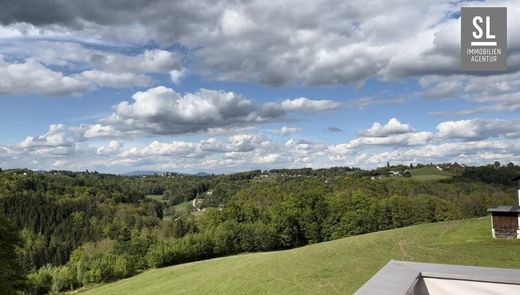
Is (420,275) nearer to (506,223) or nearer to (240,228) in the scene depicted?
(506,223)

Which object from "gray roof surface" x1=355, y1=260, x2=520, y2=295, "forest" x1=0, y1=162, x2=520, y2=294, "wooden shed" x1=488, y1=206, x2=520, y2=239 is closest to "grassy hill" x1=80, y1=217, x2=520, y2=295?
"wooden shed" x1=488, y1=206, x2=520, y2=239

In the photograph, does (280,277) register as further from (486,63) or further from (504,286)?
(504,286)

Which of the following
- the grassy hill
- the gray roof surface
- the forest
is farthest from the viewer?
the forest

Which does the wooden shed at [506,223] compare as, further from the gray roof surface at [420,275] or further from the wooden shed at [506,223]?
the gray roof surface at [420,275]

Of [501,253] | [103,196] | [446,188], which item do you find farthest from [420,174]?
[501,253]

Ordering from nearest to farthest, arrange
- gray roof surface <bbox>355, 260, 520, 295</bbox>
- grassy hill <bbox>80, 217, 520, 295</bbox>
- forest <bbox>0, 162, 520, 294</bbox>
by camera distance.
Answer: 1. gray roof surface <bbox>355, 260, 520, 295</bbox>
2. grassy hill <bbox>80, 217, 520, 295</bbox>
3. forest <bbox>0, 162, 520, 294</bbox>

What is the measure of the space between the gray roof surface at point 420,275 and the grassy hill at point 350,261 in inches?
812

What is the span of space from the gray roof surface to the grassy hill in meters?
20.6

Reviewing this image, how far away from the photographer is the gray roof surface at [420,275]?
12.9 feet

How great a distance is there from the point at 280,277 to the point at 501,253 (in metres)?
16.2

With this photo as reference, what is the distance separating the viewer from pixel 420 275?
15.3 ft

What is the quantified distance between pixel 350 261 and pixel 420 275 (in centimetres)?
2898

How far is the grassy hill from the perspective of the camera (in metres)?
27.4

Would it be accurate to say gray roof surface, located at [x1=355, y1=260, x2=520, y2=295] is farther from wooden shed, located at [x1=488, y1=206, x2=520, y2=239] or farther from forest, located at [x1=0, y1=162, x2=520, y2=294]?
forest, located at [x1=0, y1=162, x2=520, y2=294]
